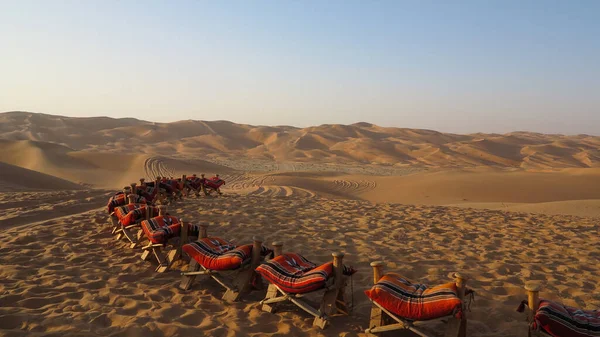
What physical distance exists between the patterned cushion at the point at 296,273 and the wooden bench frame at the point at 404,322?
1.87 ft

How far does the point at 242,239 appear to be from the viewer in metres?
7.85

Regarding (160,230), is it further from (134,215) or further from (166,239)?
(134,215)

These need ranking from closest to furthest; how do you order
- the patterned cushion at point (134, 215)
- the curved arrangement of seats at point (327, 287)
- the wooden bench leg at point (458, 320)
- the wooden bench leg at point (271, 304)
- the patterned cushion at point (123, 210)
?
the curved arrangement of seats at point (327, 287) → the wooden bench leg at point (458, 320) → the wooden bench leg at point (271, 304) → the patterned cushion at point (134, 215) → the patterned cushion at point (123, 210)

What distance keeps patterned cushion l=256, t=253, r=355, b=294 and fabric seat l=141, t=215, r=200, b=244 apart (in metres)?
1.81

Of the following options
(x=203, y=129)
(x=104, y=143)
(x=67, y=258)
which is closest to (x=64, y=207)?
(x=67, y=258)

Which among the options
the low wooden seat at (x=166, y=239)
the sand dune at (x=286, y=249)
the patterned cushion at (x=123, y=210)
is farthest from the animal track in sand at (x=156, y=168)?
the low wooden seat at (x=166, y=239)

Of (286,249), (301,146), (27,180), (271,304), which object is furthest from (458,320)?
(301,146)

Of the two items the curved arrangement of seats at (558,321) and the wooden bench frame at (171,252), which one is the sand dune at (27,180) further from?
the curved arrangement of seats at (558,321)

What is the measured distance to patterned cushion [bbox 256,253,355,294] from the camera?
436cm

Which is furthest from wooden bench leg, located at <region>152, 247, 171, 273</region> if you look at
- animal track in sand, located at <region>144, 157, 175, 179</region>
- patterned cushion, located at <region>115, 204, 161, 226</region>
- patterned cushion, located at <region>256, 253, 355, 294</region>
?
animal track in sand, located at <region>144, 157, 175, 179</region>

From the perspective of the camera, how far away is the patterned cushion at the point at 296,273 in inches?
172

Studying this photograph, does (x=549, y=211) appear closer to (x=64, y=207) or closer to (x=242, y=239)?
(x=242, y=239)

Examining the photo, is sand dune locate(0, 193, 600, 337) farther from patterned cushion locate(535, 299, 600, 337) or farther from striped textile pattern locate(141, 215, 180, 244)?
patterned cushion locate(535, 299, 600, 337)

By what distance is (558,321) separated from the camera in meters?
3.46
